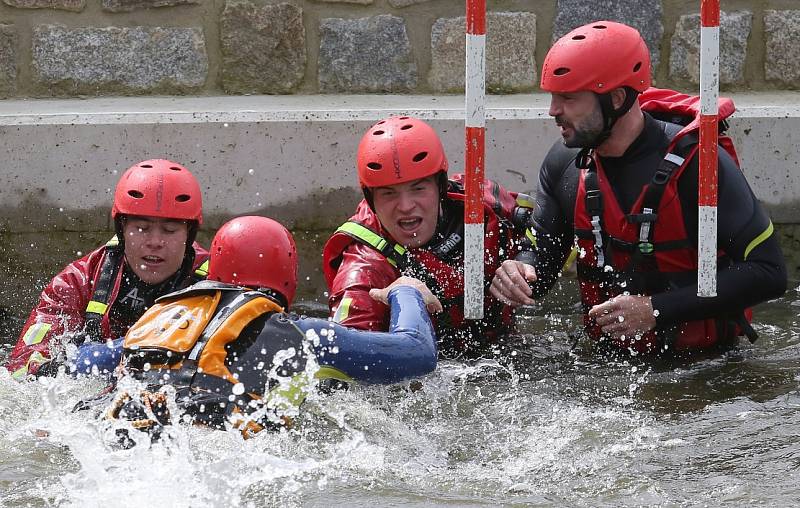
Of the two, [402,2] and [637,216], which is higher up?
[402,2]

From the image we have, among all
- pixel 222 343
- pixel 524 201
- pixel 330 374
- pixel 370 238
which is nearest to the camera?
pixel 222 343

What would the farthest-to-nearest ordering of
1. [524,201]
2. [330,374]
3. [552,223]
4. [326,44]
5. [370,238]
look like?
[326,44] → [524,201] → [552,223] → [370,238] → [330,374]

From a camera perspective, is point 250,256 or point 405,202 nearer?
point 250,256

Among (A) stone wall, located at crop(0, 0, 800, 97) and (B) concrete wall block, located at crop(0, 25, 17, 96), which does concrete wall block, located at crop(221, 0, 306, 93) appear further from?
(B) concrete wall block, located at crop(0, 25, 17, 96)

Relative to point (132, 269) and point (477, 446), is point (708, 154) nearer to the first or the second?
point (477, 446)

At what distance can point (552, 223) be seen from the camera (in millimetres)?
5816

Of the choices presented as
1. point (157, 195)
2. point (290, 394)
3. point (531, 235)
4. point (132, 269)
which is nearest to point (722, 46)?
point (531, 235)

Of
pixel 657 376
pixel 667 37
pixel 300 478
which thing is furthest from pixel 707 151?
pixel 667 37

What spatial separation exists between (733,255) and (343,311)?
1.72m

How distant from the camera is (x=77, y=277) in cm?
561

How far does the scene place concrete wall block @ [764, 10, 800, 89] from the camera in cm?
747

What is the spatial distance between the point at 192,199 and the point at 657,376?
7.23 feet

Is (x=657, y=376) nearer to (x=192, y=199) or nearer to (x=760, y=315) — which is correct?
(x=760, y=315)

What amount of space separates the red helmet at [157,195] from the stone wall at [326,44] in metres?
2.14
